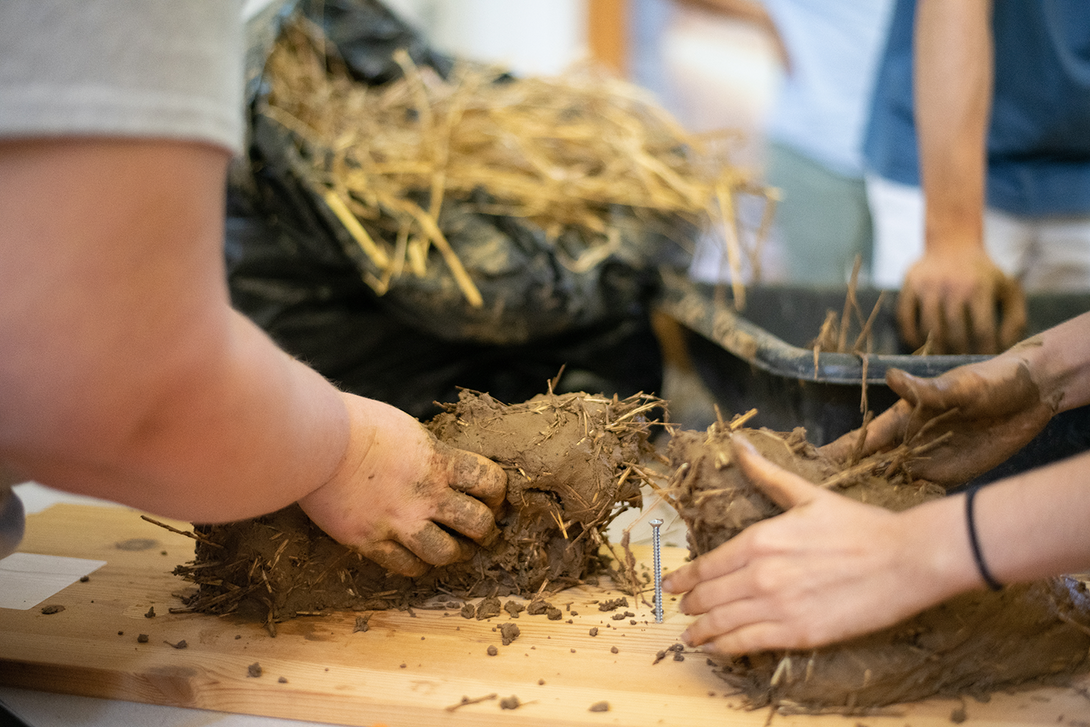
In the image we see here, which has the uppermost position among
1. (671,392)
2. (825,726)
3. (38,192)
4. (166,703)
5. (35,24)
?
(35,24)

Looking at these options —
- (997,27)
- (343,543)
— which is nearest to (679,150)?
(997,27)

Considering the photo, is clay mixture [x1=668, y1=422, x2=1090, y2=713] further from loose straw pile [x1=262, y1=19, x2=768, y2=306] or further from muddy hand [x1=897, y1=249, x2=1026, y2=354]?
loose straw pile [x1=262, y1=19, x2=768, y2=306]

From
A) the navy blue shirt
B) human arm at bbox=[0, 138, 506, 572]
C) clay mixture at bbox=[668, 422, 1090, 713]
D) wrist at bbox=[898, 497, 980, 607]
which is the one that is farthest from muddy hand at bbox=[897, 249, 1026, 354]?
human arm at bbox=[0, 138, 506, 572]

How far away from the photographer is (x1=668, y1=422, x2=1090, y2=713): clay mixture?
0.90m

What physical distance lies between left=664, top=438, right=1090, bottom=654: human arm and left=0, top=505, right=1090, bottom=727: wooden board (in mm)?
112

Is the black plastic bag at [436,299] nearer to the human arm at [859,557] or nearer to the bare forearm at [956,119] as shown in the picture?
the bare forearm at [956,119]

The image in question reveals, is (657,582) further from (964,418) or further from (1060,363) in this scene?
(1060,363)

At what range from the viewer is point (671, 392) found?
218 centimetres

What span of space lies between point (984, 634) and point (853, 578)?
0.78 ft

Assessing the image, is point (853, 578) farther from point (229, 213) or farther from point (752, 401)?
point (229, 213)

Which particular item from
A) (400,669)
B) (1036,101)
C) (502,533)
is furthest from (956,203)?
(400,669)

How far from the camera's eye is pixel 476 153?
226 cm

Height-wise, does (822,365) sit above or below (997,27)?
below

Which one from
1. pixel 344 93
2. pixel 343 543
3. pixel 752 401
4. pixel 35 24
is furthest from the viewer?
pixel 344 93
